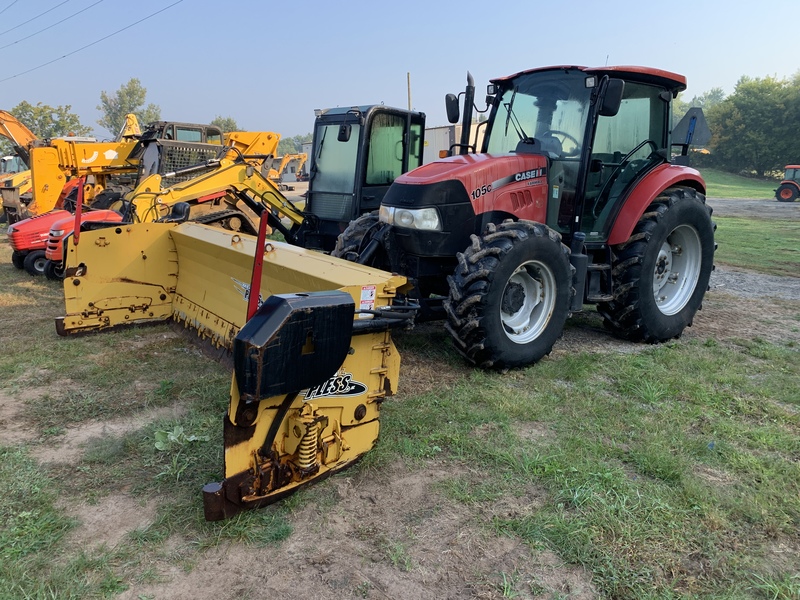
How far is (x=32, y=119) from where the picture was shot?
4075 cm

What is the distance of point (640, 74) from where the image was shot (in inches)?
197

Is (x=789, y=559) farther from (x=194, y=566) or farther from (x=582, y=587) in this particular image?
(x=194, y=566)

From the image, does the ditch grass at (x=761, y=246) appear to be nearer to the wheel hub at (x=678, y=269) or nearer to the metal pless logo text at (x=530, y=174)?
the wheel hub at (x=678, y=269)

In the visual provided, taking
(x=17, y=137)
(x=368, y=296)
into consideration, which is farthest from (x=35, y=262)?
(x=368, y=296)

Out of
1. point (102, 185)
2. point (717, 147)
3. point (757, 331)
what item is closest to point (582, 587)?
point (757, 331)

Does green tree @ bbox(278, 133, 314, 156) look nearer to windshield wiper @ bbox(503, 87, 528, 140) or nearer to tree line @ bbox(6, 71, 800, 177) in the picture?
tree line @ bbox(6, 71, 800, 177)

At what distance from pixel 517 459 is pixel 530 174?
252 centimetres

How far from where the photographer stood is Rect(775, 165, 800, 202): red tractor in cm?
2727

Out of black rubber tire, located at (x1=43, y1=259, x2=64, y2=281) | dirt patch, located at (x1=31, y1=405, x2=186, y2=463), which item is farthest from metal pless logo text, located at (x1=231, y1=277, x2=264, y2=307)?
black rubber tire, located at (x1=43, y1=259, x2=64, y2=281)

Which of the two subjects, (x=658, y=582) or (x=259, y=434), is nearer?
(x=658, y=582)

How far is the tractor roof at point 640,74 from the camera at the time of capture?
4.78 m

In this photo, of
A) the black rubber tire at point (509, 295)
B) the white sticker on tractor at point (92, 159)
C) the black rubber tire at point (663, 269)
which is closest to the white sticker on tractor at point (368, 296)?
the black rubber tire at point (509, 295)

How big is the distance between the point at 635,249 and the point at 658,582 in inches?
132

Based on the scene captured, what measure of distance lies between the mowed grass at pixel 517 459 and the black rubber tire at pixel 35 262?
Result: 4053mm
